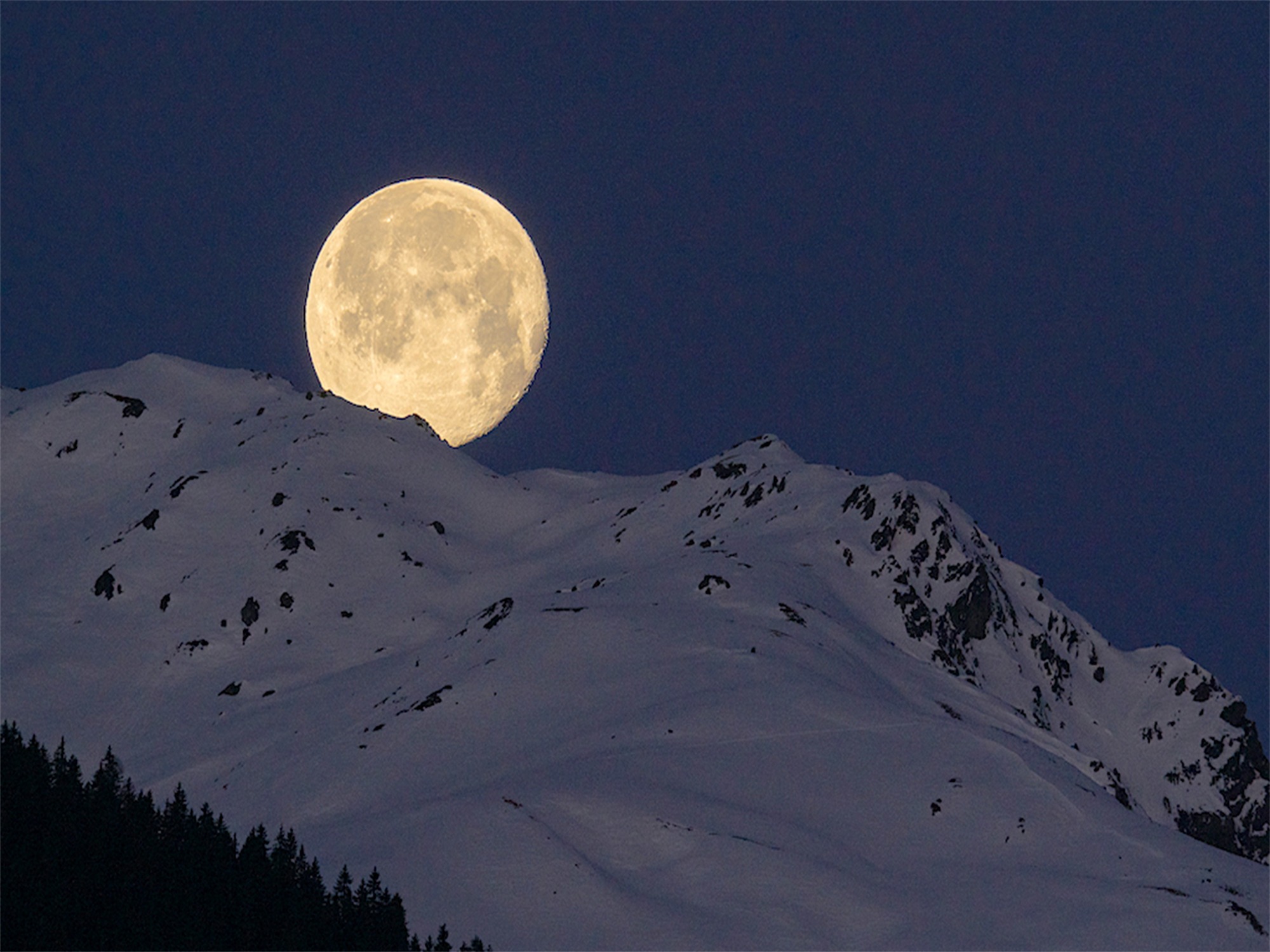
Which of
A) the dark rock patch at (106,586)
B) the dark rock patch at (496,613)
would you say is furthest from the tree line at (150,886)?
the dark rock patch at (106,586)

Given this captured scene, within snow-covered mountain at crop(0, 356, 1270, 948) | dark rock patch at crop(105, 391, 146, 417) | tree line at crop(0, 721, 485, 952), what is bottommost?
tree line at crop(0, 721, 485, 952)

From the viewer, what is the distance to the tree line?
2931 cm

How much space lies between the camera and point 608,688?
185 ft

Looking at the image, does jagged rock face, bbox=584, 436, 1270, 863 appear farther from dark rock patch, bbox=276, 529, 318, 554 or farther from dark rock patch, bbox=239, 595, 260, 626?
dark rock patch, bbox=239, 595, 260, 626

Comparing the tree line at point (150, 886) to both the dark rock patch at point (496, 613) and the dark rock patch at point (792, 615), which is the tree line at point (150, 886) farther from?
the dark rock patch at point (496, 613)

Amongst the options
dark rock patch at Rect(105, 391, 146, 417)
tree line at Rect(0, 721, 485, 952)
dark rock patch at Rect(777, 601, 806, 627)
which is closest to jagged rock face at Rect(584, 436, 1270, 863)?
dark rock patch at Rect(777, 601, 806, 627)

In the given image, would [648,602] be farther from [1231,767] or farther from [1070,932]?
[1231,767]

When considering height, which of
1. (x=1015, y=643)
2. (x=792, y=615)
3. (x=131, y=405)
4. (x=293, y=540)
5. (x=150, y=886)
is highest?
(x=131, y=405)

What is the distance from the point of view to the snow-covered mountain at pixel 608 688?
38406 millimetres

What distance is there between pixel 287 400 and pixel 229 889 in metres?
107

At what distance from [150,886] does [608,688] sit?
88.0ft

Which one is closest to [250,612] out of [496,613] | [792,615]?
[496,613]

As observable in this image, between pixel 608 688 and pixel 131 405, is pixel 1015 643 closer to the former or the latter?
pixel 608 688

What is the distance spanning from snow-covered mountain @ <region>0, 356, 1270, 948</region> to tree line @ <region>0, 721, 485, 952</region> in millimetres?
3345
